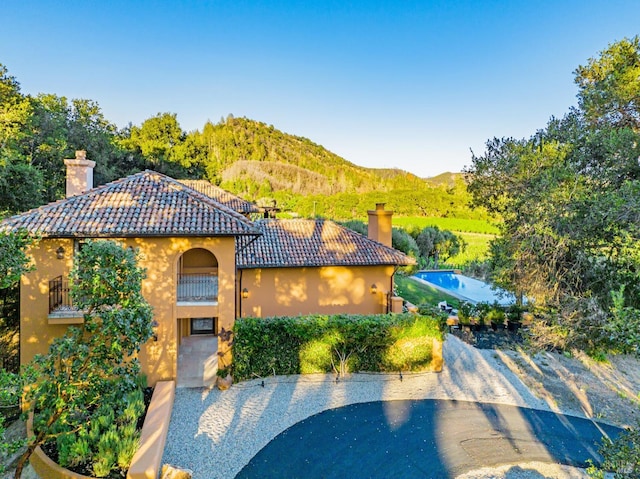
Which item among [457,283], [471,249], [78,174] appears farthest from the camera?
[471,249]

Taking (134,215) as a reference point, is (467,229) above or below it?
below

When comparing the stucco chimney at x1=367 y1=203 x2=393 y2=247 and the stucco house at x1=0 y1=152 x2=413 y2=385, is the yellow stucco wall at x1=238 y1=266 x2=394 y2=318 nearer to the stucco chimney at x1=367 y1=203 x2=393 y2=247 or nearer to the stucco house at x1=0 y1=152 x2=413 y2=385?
the stucco house at x1=0 y1=152 x2=413 y2=385

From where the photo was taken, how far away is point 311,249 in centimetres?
1838

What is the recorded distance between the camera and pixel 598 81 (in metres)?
17.3

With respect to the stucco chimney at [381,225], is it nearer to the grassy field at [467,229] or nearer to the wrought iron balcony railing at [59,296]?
the wrought iron balcony railing at [59,296]

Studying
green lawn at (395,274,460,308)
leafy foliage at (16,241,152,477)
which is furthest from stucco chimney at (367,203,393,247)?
leafy foliage at (16,241,152,477)

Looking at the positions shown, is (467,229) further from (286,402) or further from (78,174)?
(78,174)

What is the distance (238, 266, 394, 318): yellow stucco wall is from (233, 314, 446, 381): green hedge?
151 inches

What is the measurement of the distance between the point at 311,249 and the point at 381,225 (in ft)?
16.5

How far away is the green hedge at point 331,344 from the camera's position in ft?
43.4

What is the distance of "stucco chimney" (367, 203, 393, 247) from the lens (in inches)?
825

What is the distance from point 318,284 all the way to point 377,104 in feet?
110

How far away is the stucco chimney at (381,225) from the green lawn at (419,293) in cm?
815

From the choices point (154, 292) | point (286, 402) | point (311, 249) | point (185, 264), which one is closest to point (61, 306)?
point (154, 292)
